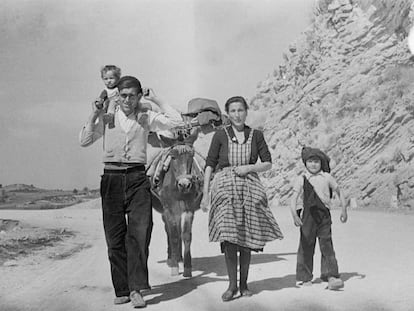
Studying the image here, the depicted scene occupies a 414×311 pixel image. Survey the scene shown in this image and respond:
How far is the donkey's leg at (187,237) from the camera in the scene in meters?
4.91

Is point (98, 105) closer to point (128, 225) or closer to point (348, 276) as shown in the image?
point (128, 225)

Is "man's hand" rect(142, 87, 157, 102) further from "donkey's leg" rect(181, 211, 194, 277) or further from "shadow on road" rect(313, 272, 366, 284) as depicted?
"shadow on road" rect(313, 272, 366, 284)

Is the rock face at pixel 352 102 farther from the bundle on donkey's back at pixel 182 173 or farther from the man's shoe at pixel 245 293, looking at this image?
the man's shoe at pixel 245 293

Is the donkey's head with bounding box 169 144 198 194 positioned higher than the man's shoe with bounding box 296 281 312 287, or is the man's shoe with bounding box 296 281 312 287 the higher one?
the donkey's head with bounding box 169 144 198 194

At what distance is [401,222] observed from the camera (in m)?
8.59

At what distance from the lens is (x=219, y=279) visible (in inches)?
186

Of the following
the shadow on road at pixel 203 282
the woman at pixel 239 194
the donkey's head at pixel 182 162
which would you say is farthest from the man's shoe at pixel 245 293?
the donkey's head at pixel 182 162

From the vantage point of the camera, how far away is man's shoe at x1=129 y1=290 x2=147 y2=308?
370 centimetres

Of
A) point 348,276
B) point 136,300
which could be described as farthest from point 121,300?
point 348,276

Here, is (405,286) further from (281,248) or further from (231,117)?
(281,248)

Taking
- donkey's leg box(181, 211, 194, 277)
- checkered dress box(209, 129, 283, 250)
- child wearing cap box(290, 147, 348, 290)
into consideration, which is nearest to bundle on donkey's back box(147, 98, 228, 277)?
donkey's leg box(181, 211, 194, 277)

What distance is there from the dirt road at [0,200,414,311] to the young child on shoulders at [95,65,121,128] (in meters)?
1.37

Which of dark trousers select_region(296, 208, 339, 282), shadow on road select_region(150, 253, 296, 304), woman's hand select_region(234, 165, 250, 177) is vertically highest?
woman's hand select_region(234, 165, 250, 177)

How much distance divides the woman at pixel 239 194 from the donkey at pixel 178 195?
2.80 ft
